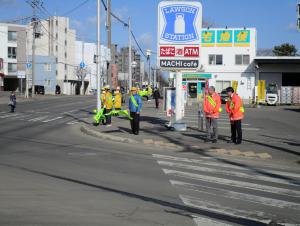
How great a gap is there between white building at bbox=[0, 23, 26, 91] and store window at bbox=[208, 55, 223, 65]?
43.6 metres

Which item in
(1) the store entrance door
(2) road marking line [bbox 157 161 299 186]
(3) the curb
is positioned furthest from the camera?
(1) the store entrance door

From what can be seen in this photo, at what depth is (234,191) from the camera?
8.42 metres

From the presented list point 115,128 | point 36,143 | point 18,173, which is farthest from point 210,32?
point 18,173

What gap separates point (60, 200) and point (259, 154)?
7.44 metres

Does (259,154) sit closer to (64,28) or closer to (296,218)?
(296,218)

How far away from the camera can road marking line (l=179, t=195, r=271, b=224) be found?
22.0 ft

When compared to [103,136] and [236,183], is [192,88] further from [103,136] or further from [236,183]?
[236,183]

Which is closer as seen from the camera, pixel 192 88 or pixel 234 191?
pixel 234 191

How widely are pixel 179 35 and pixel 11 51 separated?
256ft

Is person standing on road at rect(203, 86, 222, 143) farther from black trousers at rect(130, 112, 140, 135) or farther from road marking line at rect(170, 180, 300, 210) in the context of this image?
road marking line at rect(170, 180, 300, 210)

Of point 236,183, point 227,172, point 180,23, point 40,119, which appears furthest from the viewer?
point 40,119

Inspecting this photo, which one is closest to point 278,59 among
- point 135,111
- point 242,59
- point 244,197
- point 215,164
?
point 242,59

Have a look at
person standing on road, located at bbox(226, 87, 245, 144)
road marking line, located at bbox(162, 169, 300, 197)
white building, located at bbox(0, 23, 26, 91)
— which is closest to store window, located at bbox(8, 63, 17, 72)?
white building, located at bbox(0, 23, 26, 91)

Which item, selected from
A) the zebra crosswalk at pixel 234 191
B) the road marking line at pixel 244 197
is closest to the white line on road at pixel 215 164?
the zebra crosswalk at pixel 234 191
